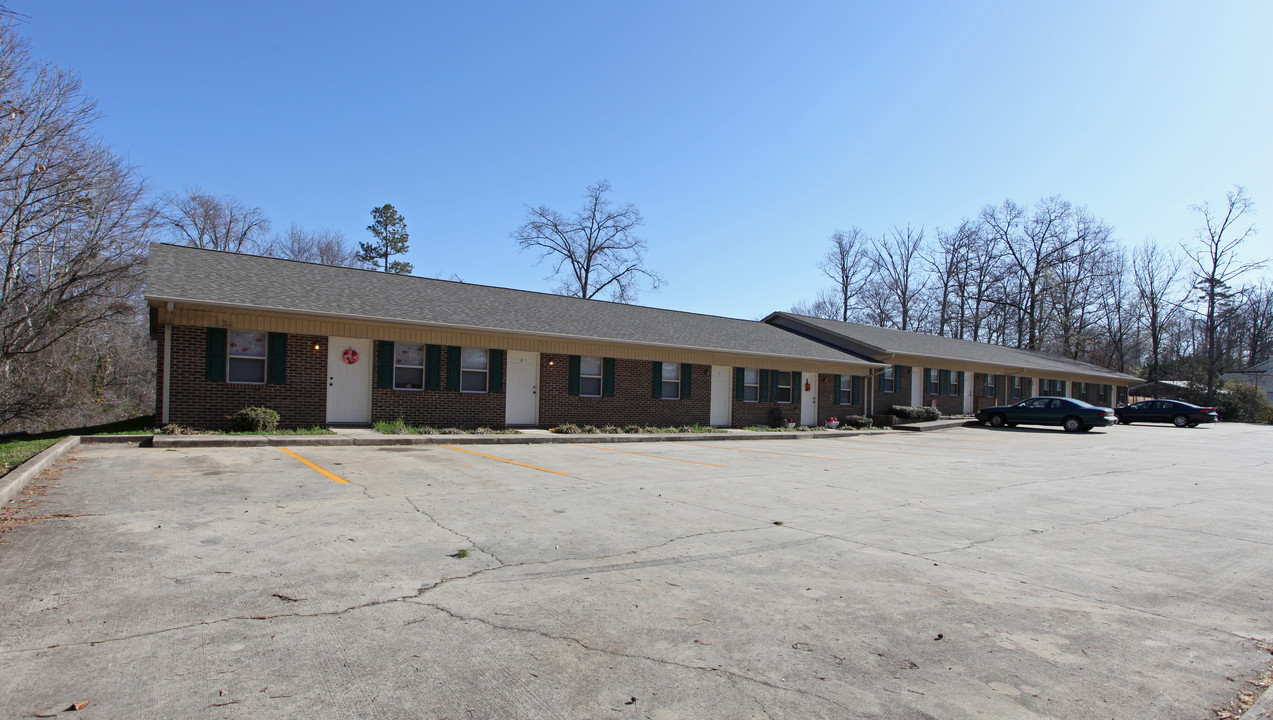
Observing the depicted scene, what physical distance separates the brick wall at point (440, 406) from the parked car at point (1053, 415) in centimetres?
2278

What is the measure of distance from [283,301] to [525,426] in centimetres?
707

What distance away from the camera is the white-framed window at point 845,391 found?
28.0m

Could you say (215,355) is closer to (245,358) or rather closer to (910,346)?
(245,358)

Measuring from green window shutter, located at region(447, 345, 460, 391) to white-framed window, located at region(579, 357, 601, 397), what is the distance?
390cm

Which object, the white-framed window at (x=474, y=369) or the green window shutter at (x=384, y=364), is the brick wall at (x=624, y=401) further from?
the green window shutter at (x=384, y=364)

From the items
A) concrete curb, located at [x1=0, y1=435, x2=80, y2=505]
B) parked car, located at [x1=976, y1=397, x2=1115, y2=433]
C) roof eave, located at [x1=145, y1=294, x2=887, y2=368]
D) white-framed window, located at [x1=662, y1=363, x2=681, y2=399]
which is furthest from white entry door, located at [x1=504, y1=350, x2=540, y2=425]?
parked car, located at [x1=976, y1=397, x2=1115, y2=433]

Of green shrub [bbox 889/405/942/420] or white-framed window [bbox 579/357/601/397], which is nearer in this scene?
white-framed window [bbox 579/357/601/397]

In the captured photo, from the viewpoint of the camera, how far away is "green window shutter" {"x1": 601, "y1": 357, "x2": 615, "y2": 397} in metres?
20.7

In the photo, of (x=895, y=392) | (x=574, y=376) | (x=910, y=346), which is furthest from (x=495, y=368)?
(x=910, y=346)

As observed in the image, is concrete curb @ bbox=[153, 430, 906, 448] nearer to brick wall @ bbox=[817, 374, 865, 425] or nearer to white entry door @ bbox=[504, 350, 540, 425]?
white entry door @ bbox=[504, 350, 540, 425]

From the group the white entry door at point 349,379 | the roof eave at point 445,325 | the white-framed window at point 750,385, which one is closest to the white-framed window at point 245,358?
the roof eave at point 445,325

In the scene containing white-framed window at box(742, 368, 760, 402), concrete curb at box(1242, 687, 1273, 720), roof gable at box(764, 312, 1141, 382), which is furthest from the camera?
roof gable at box(764, 312, 1141, 382)

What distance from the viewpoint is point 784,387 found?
2584 cm

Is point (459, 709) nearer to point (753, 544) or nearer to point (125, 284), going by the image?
point (753, 544)
